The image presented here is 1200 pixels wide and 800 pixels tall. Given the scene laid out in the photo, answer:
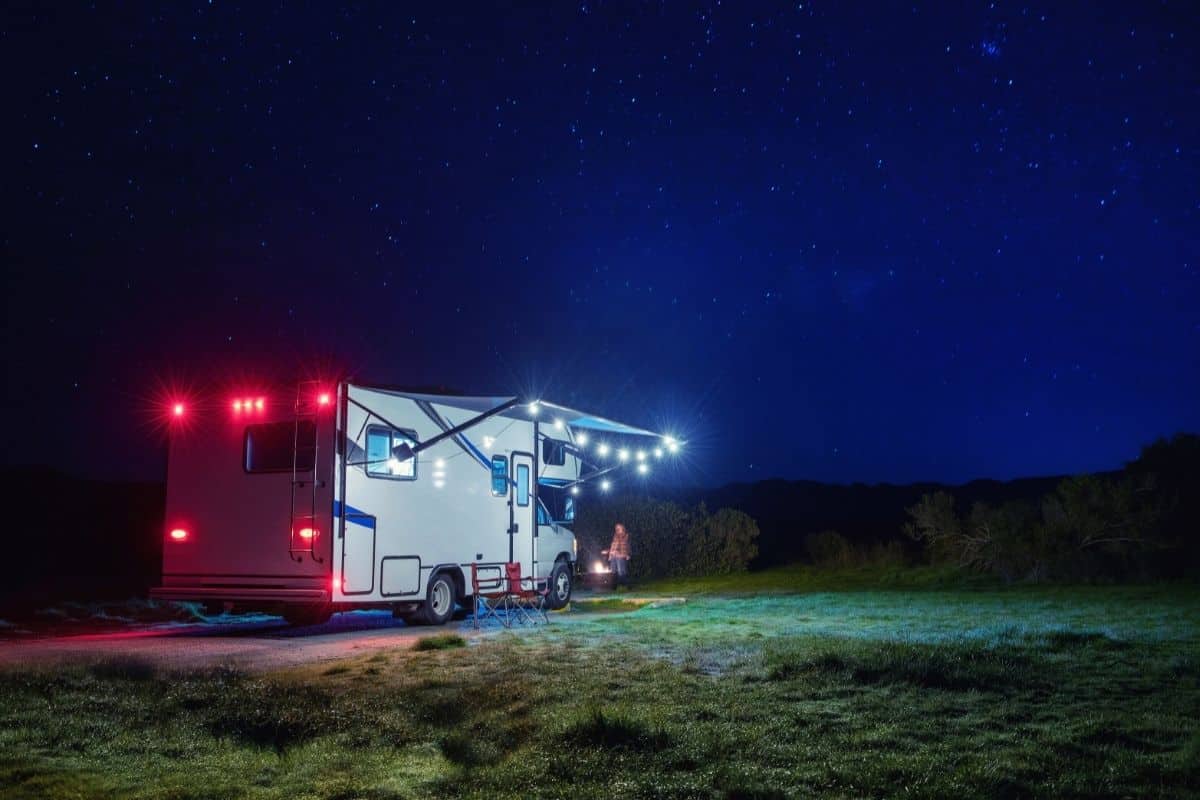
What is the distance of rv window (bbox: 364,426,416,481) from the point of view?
40.8ft

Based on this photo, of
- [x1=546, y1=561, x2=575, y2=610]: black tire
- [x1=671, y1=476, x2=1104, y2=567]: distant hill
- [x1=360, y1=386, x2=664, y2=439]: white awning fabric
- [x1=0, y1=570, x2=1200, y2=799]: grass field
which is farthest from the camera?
[x1=671, y1=476, x2=1104, y2=567]: distant hill

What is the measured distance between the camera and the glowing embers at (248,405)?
1242cm

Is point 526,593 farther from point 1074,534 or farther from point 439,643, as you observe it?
point 1074,534

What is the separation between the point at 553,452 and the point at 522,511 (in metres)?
1.86

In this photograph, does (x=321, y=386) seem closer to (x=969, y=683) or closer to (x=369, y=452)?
(x=369, y=452)

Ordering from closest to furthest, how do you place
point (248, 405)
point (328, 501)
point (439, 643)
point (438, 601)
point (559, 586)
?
1. point (439, 643)
2. point (328, 501)
3. point (248, 405)
4. point (438, 601)
5. point (559, 586)

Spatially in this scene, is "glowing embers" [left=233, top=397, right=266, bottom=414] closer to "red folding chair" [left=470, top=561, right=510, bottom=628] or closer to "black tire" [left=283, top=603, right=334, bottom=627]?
"black tire" [left=283, top=603, right=334, bottom=627]

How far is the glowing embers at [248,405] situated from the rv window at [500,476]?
139 inches

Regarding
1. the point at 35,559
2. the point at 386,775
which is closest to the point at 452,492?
the point at 386,775

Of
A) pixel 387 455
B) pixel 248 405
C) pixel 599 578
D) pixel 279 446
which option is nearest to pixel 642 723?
pixel 387 455

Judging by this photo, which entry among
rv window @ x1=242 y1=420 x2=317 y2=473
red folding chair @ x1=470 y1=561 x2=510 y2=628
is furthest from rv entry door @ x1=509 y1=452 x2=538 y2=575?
rv window @ x1=242 y1=420 x2=317 y2=473

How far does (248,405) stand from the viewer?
12.5 meters

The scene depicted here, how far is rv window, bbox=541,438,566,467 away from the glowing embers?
5.26 metres

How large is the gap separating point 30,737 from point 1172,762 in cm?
586
